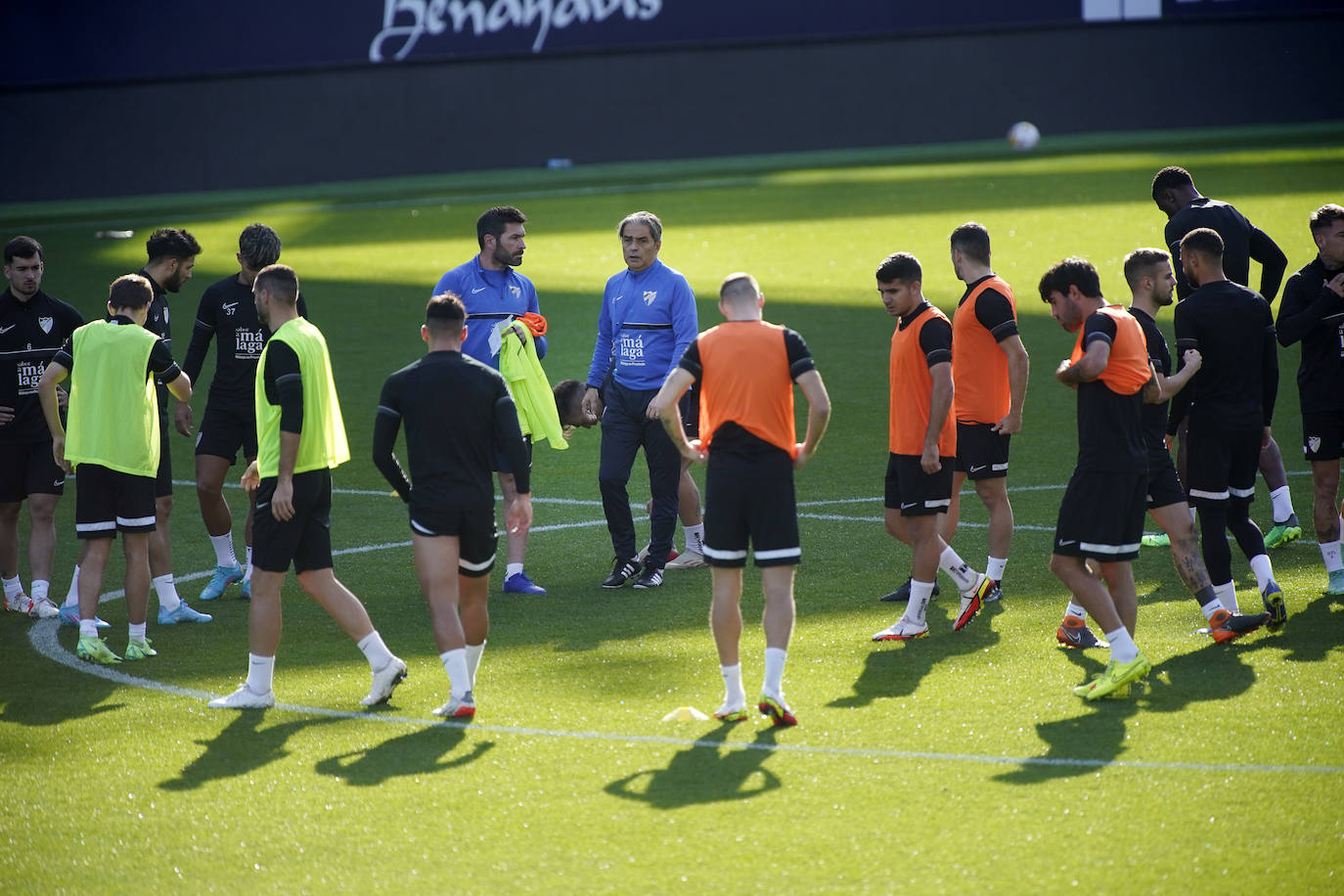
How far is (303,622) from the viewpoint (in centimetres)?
840

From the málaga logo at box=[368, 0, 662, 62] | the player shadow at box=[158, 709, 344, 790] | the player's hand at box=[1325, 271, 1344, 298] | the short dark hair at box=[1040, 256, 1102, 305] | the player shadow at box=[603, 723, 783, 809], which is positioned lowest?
the player shadow at box=[158, 709, 344, 790]

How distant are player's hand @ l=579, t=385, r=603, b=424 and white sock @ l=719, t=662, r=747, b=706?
10.6 feet

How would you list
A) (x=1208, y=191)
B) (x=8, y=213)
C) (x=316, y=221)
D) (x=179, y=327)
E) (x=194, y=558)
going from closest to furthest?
(x=194, y=558)
(x=179, y=327)
(x=1208, y=191)
(x=316, y=221)
(x=8, y=213)

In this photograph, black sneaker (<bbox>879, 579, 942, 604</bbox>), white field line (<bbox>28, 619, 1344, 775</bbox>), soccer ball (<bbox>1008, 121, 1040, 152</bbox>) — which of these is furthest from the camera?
soccer ball (<bbox>1008, 121, 1040, 152</bbox>)

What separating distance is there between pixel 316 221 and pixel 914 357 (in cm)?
2006

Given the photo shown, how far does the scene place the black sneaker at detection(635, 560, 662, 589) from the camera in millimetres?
8945

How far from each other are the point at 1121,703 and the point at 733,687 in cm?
171

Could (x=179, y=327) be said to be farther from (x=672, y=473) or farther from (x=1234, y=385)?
(x=1234, y=385)

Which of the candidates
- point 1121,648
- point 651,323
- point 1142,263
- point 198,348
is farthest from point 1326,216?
point 198,348

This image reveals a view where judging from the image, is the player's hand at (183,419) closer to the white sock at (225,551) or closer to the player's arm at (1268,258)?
the white sock at (225,551)

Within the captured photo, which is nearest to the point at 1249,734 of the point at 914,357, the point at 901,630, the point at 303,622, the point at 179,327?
the point at 901,630

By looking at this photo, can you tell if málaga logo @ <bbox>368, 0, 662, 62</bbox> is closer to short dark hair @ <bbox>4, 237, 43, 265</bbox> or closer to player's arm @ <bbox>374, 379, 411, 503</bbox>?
short dark hair @ <bbox>4, 237, 43, 265</bbox>

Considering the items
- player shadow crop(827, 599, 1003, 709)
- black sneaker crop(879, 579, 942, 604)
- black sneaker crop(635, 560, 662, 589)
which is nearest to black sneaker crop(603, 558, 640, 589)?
black sneaker crop(635, 560, 662, 589)

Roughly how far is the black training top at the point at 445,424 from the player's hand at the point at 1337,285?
15.0ft
